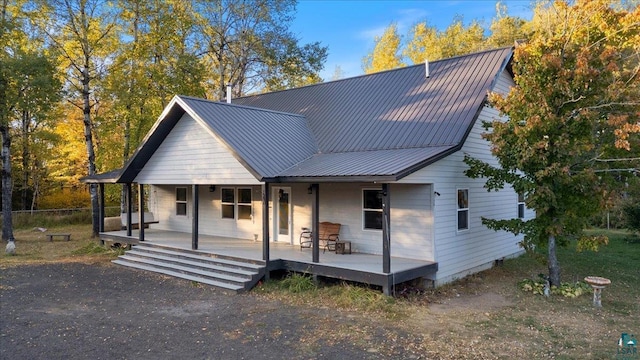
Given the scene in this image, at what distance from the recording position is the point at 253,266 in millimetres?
10391

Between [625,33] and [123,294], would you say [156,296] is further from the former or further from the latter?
[625,33]

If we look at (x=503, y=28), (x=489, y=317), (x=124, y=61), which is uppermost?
(x=503, y=28)

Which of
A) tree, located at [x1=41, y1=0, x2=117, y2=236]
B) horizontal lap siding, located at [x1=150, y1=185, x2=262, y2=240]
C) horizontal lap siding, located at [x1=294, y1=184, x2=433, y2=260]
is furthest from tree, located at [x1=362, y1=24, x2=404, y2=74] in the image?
horizontal lap siding, located at [x1=294, y1=184, x2=433, y2=260]

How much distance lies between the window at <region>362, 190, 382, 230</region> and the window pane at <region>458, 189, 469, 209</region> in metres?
2.02

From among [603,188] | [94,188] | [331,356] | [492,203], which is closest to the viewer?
[331,356]

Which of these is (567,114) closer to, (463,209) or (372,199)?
(463,209)

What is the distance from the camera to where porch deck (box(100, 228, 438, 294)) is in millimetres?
9023

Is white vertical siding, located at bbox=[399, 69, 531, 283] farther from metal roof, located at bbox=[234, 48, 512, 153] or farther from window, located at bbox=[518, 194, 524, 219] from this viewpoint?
metal roof, located at bbox=[234, 48, 512, 153]

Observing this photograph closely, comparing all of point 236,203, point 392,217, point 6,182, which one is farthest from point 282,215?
point 6,182

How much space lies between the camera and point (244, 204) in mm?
14750

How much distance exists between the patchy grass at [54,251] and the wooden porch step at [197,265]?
1708 mm

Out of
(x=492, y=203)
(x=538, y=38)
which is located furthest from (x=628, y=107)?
(x=492, y=203)

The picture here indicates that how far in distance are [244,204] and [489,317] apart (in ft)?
29.7

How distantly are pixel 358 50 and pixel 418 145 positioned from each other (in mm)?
27073
